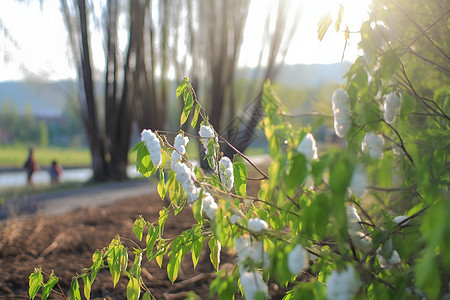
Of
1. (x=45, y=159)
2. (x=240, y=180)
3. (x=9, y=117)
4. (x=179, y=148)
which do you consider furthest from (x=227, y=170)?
(x=9, y=117)

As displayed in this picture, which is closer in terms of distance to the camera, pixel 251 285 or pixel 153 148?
pixel 251 285

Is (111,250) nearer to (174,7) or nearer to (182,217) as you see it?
(182,217)

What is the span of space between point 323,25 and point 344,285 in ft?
2.02

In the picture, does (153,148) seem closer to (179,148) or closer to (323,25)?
(179,148)

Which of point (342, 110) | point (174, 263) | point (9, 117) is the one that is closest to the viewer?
point (342, 110)

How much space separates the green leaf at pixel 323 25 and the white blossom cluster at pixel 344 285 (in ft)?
1.85

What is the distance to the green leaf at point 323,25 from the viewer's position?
3.41 ft

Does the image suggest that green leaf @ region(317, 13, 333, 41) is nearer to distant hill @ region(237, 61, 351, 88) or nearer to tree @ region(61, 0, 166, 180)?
distant hill @ region(237, 61, 351, 88)

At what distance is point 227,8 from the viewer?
9.24 metres

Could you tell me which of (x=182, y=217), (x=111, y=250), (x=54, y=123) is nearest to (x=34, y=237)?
(x=182, y=217)

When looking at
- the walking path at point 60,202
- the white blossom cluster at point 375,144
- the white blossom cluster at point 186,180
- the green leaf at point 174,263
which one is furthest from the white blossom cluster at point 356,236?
the walking path at point 60,202

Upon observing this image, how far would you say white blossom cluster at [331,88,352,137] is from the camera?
0.92 meters

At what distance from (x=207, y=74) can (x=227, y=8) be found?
1773 millimetres

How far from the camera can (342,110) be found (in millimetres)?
927
